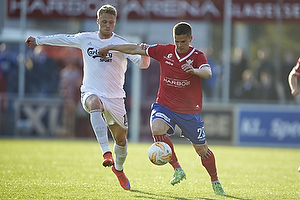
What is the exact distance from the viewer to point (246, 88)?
652 inches

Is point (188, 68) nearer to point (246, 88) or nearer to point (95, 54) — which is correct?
point (95, 54)

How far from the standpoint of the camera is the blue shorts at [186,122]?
7.06 metres

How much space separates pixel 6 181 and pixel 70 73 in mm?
9700

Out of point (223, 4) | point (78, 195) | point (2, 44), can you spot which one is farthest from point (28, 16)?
point (78, 195)

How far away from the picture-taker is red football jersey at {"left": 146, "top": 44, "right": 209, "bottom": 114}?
7123 mm

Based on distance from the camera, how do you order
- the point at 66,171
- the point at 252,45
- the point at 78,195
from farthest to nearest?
1. the point at 252,45
2. the point at 66,171
3. the point at 78,195

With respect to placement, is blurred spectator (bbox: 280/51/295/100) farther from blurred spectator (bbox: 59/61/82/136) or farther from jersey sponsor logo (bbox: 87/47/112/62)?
jersey sponsor logo (bbox: 87/47/112/62)

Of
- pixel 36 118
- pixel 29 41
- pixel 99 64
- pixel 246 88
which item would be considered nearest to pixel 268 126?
pixel 246 88

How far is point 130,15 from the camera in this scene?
54.6ft

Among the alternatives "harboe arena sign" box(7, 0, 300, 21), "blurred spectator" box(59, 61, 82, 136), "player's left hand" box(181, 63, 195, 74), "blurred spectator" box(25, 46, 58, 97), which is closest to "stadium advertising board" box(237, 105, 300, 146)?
"harboe arena sign" box(7, 0, 300, 21)

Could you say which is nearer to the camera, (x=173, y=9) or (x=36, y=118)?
(x=173, y=9)

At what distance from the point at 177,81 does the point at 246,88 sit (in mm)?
9731

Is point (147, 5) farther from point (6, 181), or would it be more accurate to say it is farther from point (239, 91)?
point (6, 181)

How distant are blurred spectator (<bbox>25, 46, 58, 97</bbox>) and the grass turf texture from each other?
3038 millimetres
